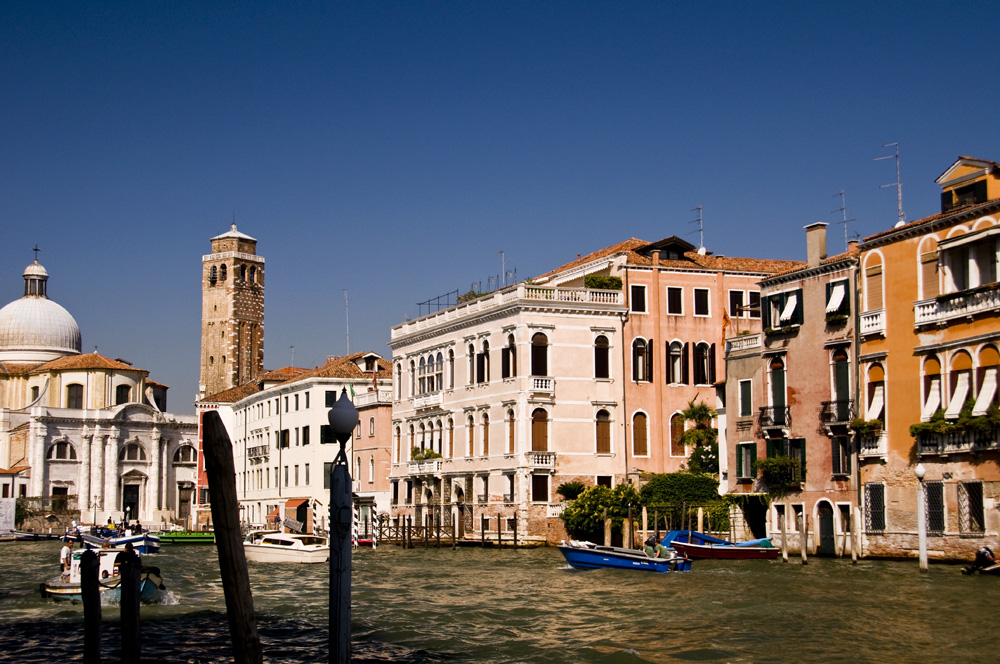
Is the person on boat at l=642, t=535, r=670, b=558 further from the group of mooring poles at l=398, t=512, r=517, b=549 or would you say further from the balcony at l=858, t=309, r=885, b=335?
the group of mooring poles at l=398, t=512, r=517, b=549

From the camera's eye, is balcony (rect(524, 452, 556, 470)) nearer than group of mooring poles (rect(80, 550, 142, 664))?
No

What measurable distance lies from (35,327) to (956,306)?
70972 mm

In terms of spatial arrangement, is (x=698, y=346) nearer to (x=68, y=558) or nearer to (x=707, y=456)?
Answer: (x=707, y=456)

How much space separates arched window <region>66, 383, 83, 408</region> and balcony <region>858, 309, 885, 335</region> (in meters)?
60.8

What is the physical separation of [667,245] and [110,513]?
4670 cm

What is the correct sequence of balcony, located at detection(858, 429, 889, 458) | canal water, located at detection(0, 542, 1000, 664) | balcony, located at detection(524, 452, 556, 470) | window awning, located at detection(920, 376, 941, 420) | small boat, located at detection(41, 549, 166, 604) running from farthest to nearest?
balcony, located at detection(524, 452, 556, 470)
balcony, located at detection(858, 429, 889, 458)
window awning, located at detection(920, 376, 941, 420)
small boat, located at detection(41, 549, 166, 604)
canal water, located at detection(0, 542, 1000, 664)

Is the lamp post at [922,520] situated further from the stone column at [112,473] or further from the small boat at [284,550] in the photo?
the stone column at [112,473]

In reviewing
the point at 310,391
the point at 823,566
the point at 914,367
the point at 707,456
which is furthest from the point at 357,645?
the point at 310,391

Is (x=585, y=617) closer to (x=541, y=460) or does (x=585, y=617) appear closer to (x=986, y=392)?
(x=986, y=392)

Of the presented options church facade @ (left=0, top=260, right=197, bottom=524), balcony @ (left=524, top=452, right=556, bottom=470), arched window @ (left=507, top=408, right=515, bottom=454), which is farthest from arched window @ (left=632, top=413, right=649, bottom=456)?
church facade @ (left=0, top=260, right=197, bottom=524)

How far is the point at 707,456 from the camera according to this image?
140 ft

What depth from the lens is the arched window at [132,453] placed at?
8044 centimetres

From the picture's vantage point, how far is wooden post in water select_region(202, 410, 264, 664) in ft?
38.2

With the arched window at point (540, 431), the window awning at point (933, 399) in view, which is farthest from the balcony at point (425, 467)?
the window awning at point (933, 399)
